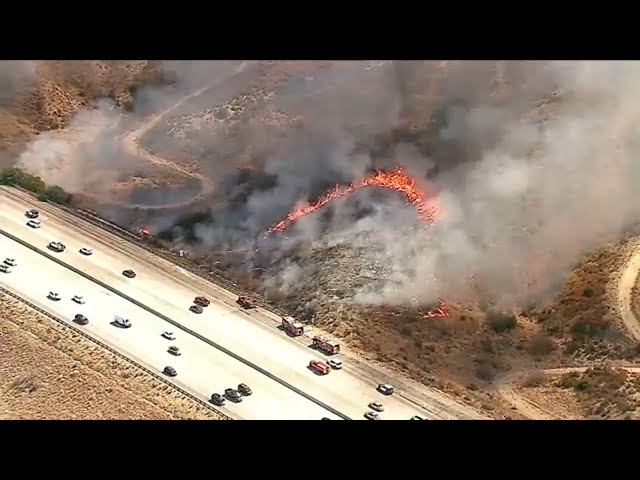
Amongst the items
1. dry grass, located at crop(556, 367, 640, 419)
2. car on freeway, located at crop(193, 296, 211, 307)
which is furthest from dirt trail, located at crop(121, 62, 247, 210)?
dry grass, located at crop(556, 367, 640, 419)

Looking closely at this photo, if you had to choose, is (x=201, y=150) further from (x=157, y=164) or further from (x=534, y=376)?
(x=534, y=376)

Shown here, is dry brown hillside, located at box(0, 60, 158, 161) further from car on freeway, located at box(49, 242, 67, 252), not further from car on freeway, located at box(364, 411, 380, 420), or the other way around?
car on freeway, located at box(364, 411, 380, 420)

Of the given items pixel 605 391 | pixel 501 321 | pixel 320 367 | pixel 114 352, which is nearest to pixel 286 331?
pixel 320 367

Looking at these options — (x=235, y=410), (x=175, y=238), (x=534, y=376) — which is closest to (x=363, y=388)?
(x=235, y=410)

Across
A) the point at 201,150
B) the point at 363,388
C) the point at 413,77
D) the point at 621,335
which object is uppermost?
the point at 413,77

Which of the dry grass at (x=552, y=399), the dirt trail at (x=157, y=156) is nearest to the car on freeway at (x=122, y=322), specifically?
the dirt trail at (x=157, y=156)

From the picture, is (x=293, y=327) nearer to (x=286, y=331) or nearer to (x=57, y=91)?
(x=286, y=331)

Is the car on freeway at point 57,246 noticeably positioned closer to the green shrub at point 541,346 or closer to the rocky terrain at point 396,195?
the rocky terrain at point 396,195
